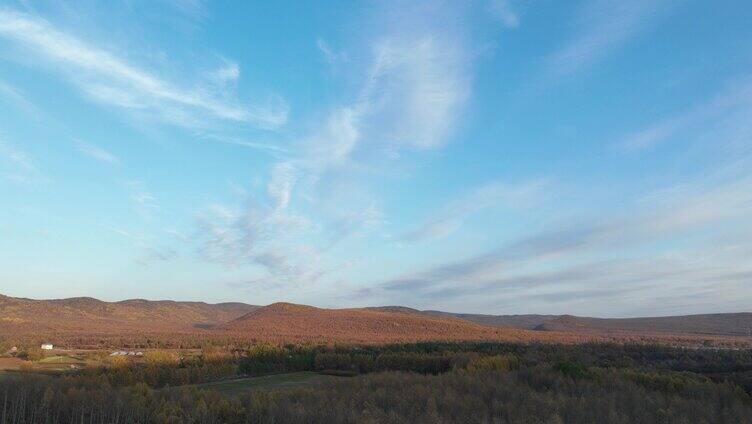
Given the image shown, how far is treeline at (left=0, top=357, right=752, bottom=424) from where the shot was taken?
12.2 metres

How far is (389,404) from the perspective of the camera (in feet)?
48.3

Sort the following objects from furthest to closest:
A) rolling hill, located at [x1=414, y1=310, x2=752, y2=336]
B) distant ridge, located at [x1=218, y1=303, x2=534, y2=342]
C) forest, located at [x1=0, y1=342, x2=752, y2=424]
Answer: rolling hill, located at [x1=414, y1=310, x2=752, y2=336] → distant ridge, located at [x1=218, y1=303, x2=534, y2=342] → forest, located at [x1=0, y1=342, x2=752, y2=424]

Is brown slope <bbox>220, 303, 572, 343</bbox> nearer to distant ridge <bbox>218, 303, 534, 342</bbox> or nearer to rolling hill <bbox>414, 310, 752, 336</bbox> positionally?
distant ridge <bbox>218, 303, 534, 342</bbox>

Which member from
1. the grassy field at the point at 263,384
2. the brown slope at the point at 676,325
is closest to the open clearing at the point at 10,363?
the grassy field at the point at 263,384

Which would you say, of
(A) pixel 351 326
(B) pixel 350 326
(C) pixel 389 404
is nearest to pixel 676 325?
(A) pixel 351 326

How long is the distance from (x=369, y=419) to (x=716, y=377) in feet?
61.0

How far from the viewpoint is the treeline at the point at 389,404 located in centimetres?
1217

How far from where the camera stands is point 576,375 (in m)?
19.9

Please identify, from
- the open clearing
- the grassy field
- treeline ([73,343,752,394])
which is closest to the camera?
the grassy field

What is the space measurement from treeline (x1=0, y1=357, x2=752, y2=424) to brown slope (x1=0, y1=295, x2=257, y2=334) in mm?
69382

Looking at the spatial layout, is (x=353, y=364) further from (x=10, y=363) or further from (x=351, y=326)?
(x=351, y=326)

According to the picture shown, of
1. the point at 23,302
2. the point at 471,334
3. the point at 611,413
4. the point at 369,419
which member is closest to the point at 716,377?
the point at 611,413

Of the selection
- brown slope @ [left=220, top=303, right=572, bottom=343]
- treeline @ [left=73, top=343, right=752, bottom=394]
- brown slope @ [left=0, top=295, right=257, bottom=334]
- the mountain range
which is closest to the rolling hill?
the mountain range

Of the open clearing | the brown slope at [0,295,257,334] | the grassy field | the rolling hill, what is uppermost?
the brown slope at [0,295,257,334]
